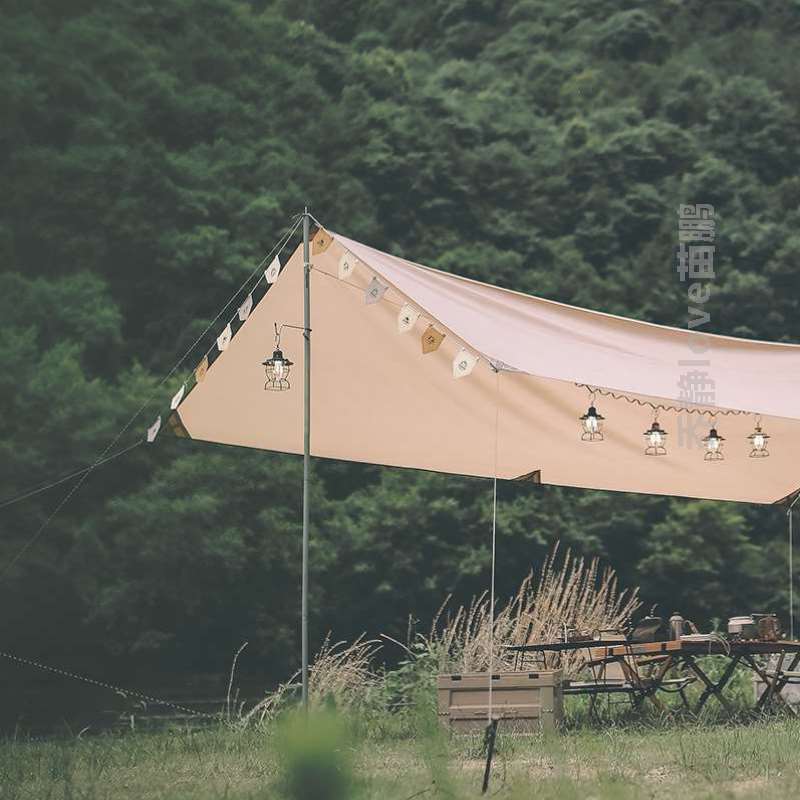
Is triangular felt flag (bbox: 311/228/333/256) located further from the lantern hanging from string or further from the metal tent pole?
the lantern hanging from string

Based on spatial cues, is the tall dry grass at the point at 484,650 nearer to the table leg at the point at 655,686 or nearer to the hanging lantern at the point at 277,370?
the table leg at the point at 655,686

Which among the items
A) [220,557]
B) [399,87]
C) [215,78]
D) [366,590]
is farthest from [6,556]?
[399,87]

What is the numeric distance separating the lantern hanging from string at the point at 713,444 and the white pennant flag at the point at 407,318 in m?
1.78

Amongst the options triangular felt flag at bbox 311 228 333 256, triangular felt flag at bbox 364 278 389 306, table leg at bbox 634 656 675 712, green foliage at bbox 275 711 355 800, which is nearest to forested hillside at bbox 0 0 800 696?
table leg at bbox 634 656 675 712

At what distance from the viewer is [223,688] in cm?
1444

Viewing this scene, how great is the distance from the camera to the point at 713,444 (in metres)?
6.28

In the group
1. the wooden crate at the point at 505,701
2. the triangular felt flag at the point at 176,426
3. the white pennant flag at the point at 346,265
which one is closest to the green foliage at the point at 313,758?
the white pennant flag at the point at 346,265

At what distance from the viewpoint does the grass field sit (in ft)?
12.0

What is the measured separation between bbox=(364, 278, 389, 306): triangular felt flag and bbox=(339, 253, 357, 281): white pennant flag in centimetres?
15

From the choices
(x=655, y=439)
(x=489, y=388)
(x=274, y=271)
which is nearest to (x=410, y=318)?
(x=274, y=271)

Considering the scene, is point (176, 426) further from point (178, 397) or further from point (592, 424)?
point (592, 424)

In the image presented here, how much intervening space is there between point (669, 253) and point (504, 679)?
1204 centimetres

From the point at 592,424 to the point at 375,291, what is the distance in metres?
1.20

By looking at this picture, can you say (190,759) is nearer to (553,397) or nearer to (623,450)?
(553,397)
